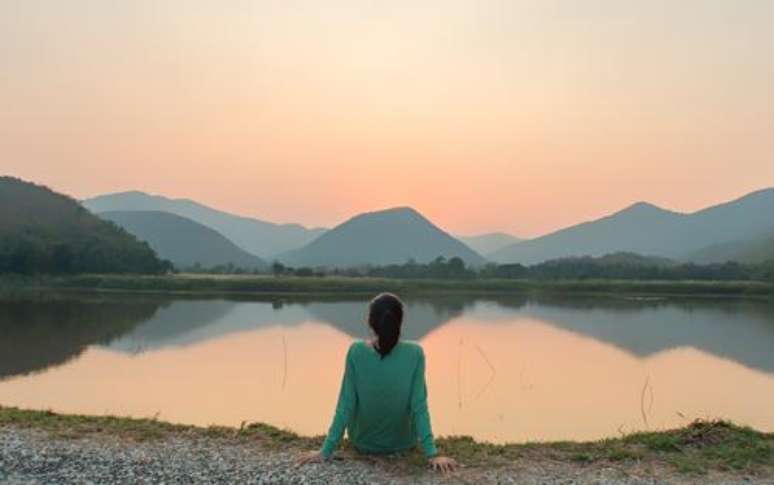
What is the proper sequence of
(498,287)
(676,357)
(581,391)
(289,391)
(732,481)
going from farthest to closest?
(498,287) → (676,357) → (581,391) → (289,391) → (732,481)

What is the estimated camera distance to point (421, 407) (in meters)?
5.27

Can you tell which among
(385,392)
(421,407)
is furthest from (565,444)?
(385,392)

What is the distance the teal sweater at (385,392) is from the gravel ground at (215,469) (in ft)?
1.23

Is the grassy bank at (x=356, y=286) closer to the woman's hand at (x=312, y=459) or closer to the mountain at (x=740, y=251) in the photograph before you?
the woman's hand at (x=312, y=459)

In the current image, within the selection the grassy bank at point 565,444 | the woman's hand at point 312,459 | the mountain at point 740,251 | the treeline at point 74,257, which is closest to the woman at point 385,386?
the woman's hand at point 312,459

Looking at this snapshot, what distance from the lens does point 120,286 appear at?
2329 inches

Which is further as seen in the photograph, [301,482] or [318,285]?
[318,285]

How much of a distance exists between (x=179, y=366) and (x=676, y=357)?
1591 cm

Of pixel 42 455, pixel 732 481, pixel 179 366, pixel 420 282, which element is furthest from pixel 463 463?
pixel 420 282

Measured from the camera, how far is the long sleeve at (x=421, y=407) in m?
5.22

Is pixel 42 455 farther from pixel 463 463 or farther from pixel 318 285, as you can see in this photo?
pixel 318 285

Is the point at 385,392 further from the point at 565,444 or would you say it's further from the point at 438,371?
the point at 438,371

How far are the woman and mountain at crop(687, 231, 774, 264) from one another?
456ft

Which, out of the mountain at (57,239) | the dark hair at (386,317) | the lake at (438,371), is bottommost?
the lake at (438,371)
